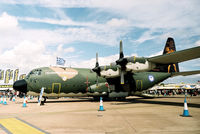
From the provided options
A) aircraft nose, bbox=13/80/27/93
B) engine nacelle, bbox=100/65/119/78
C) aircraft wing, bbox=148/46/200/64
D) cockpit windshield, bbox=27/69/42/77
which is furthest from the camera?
cockpit windshield, bbox=27/69/42/77

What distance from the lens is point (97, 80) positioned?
60.4 ft

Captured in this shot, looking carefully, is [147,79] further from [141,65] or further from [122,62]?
[122,62]

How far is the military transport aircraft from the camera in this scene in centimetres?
1596

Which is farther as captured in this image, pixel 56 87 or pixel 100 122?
pixel 56 87

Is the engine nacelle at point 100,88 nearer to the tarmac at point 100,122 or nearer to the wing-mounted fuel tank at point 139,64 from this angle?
the wing-mounted fuel tank at point 139,64

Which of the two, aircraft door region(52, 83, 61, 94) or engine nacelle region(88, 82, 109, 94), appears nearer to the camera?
aircraft door region(52, 83, 61, 94)

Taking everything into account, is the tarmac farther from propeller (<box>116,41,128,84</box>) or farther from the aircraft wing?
propeller (<box>116,41,128,84</box>)

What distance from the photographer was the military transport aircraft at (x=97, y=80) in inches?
628

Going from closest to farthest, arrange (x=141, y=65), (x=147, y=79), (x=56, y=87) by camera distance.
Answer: (x=141, y=65), (x=56, y=87), (x=147, y=79)

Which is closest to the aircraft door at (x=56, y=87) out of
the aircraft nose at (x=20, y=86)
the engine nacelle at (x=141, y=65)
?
the aircraft nose at (x=20, y=86)

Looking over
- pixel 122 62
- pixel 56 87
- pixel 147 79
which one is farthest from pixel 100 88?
pixel 147 79

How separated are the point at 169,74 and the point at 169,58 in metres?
9.03

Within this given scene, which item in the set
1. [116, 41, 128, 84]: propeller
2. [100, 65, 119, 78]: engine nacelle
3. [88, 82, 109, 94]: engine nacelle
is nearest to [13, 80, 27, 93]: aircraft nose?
[88, 82, 109, 94]: engine nacelle

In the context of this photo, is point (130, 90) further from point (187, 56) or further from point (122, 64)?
point (187, 56)
